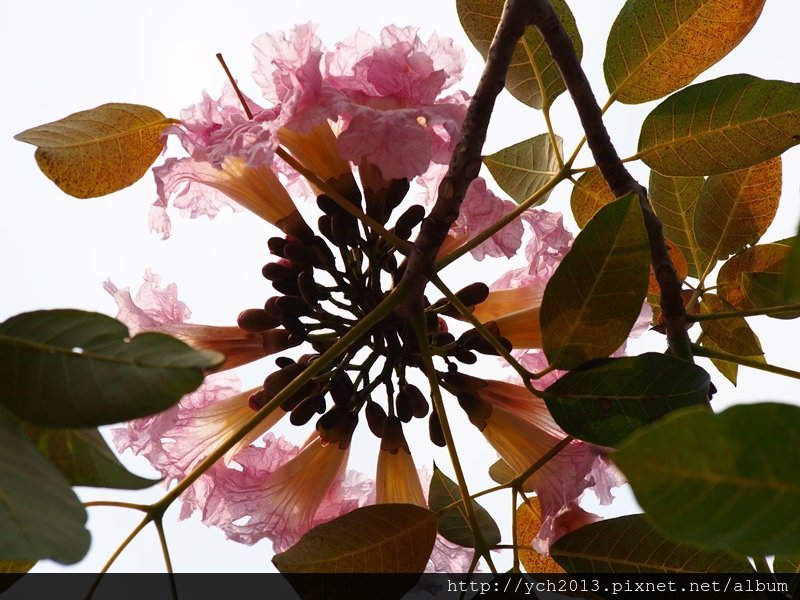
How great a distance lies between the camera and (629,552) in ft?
4.38

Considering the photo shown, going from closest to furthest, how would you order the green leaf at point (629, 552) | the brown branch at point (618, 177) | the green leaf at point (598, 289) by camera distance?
the green leaf at point (598, 289)
the green leaf at point (629, 552)
the brown branch at point (618, 177)

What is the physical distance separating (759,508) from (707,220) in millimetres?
1286

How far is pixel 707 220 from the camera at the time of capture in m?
1.80

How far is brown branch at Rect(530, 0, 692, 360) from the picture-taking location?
1.49 meters

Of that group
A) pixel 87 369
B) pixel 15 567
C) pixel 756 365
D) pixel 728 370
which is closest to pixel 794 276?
pixel 87 369

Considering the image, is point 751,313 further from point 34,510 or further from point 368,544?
point 34,510

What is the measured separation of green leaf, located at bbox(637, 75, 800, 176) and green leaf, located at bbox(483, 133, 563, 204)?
0.25 m

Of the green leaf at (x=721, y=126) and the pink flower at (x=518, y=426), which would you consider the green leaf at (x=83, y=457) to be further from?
the green leaf at (x=721, y=126)

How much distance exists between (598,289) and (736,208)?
2.53ft

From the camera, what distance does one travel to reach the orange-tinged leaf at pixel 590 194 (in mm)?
1714

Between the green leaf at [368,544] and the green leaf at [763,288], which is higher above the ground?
the green leaf at [763,288]

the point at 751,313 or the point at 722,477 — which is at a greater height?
the point at 751,313

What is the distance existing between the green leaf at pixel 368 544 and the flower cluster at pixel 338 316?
288mm

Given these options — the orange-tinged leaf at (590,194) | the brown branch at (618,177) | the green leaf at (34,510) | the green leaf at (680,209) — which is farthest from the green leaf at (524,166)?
the green leaf at (34,510)
